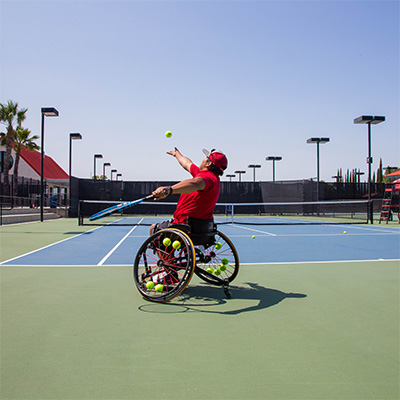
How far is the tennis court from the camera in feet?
6.33

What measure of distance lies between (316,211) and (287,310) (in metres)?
22.9

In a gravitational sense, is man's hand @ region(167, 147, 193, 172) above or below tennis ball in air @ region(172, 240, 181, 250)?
above

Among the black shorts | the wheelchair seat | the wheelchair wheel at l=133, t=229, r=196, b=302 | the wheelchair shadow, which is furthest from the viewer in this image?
the black shorts

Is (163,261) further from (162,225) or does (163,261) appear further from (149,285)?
(162,225)

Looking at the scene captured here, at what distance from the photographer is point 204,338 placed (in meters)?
2.60

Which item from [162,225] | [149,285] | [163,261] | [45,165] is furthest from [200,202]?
[45,165]

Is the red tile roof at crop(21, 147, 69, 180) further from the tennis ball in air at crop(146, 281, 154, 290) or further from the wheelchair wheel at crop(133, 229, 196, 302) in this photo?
the tennis ball in air at crop(146, 281, 154, 290)

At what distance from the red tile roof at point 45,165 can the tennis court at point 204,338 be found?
35.6 meters

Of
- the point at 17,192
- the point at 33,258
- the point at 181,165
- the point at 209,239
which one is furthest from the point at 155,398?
the point at 17,192

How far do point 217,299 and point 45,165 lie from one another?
41.5m

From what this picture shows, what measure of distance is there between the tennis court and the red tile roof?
3558 cm

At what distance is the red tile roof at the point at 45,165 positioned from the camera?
3816 cm

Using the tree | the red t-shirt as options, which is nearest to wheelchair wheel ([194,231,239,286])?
the red t-shirt

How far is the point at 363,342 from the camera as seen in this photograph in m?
2.55
